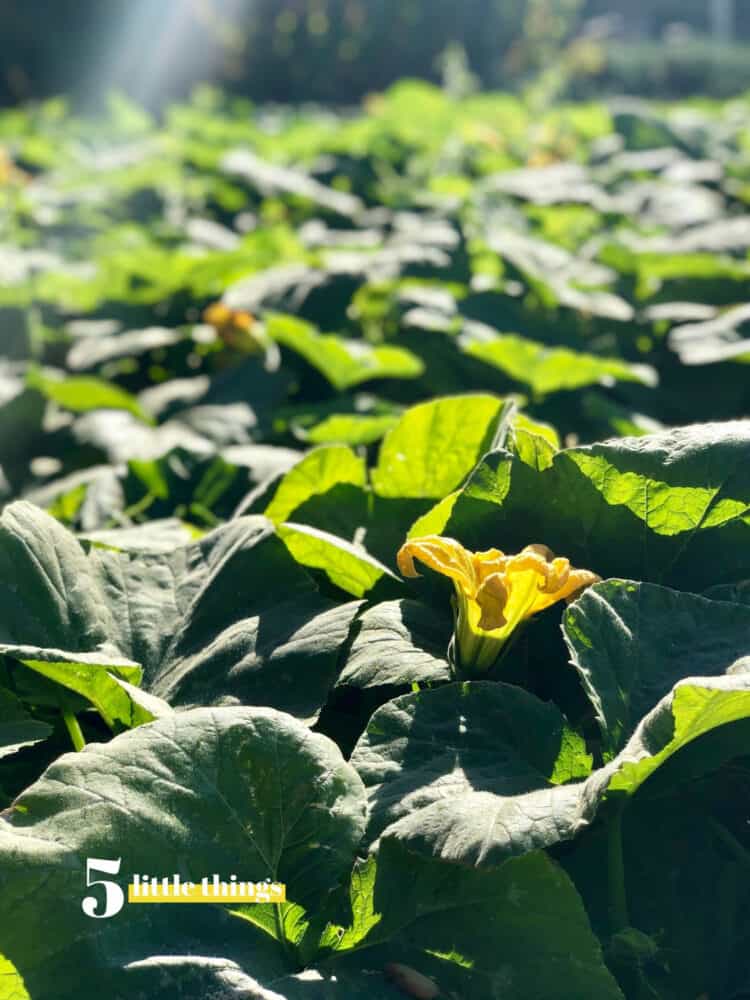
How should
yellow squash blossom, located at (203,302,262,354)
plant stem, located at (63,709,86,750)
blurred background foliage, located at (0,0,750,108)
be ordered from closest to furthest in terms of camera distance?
plant stem, located at (63,709,86,750), yellow squash blossom, located at (203,302,262,354), blurred background foliage, located at (0,0,750,108)

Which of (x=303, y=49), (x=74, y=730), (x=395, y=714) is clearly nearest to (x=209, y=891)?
(x=395, y=714)

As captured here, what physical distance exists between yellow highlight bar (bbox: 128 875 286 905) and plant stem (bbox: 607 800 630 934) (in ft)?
1.00

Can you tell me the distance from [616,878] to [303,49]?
17.0 meters

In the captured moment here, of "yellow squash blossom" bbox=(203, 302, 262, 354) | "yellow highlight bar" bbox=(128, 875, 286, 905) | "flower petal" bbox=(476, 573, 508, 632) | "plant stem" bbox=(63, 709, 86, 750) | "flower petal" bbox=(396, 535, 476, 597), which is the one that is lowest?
"yellow squash blossom" bbox=(203, 302, 262, 354)

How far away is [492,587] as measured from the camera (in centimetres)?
129

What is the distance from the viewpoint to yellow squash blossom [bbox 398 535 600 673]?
4.23 ft

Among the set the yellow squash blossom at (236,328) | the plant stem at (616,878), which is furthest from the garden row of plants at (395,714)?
the yellow squash blossom at (236,328)

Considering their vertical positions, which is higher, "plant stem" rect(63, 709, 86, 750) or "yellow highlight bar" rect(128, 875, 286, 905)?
"yellow highlight bar" rect(128, 875, 286, 905)

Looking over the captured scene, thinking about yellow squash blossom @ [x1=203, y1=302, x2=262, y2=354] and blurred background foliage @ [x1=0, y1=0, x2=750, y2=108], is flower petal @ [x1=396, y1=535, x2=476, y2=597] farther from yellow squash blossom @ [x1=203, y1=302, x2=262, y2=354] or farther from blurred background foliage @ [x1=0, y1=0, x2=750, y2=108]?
blurred background foliage @ [x1=0, y1=0, x2=750, y2=108]

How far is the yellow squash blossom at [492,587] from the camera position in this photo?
129 cm

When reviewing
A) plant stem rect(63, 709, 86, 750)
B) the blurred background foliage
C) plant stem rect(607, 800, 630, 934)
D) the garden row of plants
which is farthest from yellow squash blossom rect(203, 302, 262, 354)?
the blurred background foliage

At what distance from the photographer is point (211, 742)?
1.18 meters

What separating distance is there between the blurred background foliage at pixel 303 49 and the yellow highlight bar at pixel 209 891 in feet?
47.5

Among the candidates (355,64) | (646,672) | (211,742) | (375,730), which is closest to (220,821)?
(211,742)
